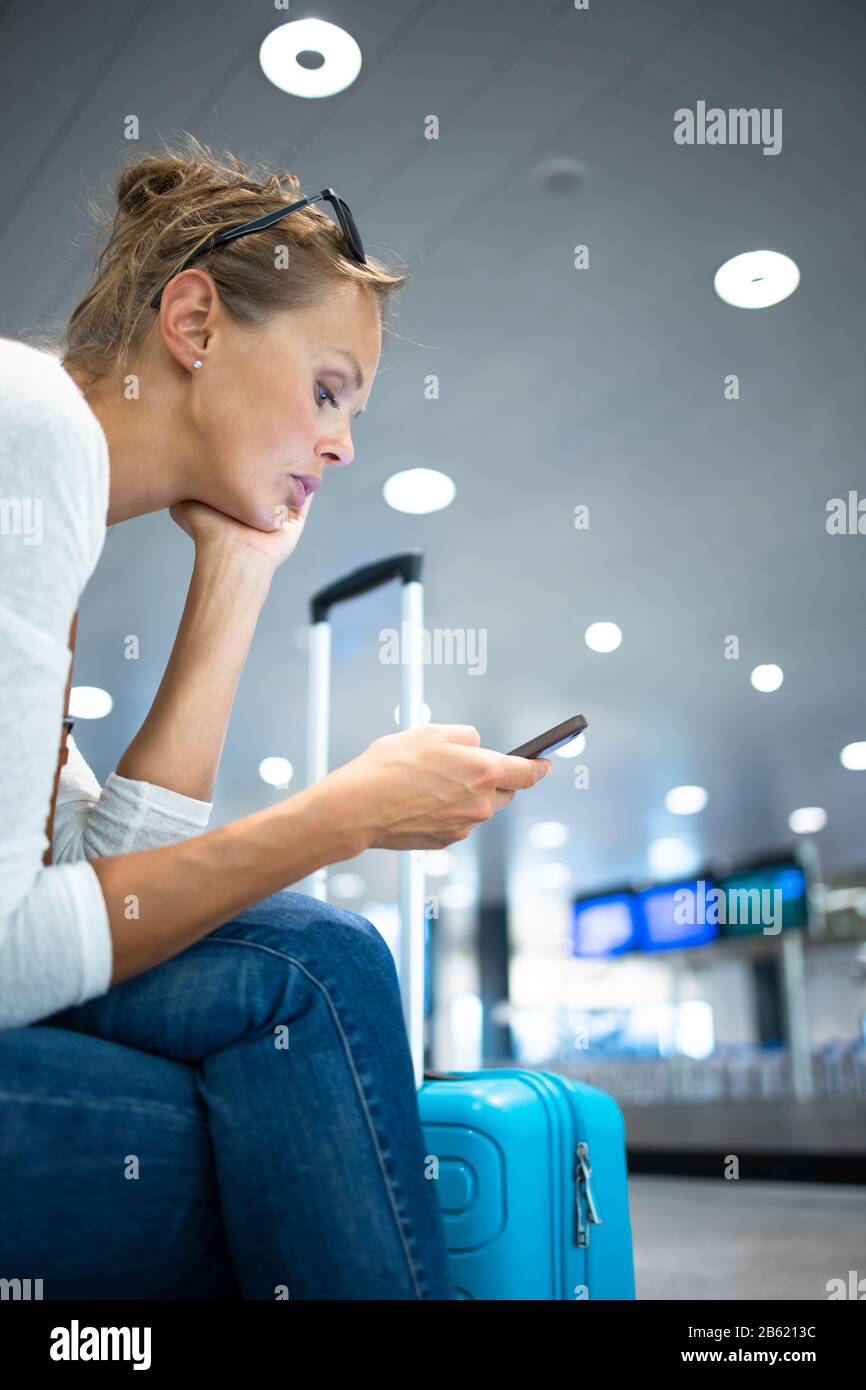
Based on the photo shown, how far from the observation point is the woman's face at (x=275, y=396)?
1.11 metres

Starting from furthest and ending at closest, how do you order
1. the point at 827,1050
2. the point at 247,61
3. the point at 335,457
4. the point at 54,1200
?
the point at 827,1050
the point at 247,61
the point at 335,457
the point at 54,1200

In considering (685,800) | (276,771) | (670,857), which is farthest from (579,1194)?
(670,857)

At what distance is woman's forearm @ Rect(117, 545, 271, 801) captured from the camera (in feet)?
3.56

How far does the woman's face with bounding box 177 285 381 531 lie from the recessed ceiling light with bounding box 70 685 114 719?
460cm

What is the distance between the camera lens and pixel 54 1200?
688mm

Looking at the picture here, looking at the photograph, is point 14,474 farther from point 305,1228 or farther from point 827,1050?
point 827,1050

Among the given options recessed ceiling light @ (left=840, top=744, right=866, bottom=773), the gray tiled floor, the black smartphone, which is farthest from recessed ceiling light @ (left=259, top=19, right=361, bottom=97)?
recessed ceiling light @ (left=840, top=744, right=866, bottom=773)

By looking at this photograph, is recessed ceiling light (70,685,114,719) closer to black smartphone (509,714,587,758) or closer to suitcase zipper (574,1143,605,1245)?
suitcase zipper (574,1143,605,1245)

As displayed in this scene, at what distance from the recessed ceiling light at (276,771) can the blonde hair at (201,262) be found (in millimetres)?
5901

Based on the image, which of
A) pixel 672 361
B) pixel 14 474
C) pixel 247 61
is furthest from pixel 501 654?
pixel 14 474

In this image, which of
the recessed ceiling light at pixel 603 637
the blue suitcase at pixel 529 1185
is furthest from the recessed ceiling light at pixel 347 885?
the blue suitcase at pixel 529 1185

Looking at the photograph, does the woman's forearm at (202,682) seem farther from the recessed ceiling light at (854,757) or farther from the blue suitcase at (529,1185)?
the recessed ceiling light at (854,757)

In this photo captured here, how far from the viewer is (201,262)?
3.74ft

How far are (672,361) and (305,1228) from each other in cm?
296
